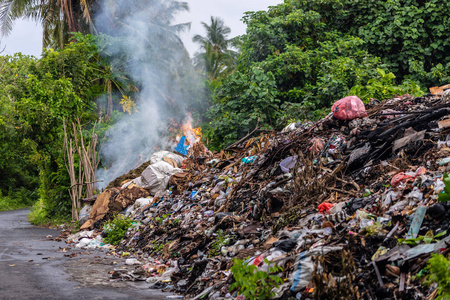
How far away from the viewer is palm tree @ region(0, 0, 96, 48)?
1631 cm

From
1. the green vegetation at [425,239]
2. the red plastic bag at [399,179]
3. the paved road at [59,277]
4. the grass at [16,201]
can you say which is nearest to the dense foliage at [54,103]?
the paved road at [59,277]

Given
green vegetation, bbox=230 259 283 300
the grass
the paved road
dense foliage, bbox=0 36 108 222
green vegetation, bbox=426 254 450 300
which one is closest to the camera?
green vegetation, bbox=426 254 450 300

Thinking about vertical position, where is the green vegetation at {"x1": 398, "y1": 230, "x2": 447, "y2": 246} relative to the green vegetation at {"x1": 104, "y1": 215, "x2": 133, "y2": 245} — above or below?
above

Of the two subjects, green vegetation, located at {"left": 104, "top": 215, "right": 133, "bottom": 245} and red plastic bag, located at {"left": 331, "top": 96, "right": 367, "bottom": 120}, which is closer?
red plastic bag, located at {"left": 331, "top": 96, "right": 367, "bottom": 120}

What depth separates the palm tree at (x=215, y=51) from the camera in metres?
29.9

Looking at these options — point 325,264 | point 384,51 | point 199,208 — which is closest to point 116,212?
point 199,208

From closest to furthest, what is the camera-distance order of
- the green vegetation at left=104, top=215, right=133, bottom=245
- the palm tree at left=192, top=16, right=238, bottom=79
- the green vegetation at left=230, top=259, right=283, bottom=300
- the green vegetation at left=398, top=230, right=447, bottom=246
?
the green vegetation at left=398, top=230, right=447, bottom=246
the green vegetation at left=230, top=259, right=283, bottom=300
the green vegetation at left=104, top=215, right=133, bottom=245
the palm tree at left=192, top=16, right=238, bottom=79

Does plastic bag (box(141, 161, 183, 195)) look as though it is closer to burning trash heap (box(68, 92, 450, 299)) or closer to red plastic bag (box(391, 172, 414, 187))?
burning trash heap (box(68, 92, 450, 299))

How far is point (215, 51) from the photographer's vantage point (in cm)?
3098

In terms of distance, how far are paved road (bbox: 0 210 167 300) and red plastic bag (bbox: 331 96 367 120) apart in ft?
13.0

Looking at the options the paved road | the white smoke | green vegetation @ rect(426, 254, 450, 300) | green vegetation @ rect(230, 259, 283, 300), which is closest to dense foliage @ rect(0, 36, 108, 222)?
the white smoke

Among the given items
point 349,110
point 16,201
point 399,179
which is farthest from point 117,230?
point 16,201

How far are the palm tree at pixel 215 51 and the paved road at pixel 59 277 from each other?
75.8 feet

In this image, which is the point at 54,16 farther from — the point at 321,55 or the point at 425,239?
the point at 425,239
